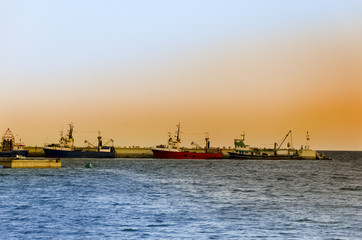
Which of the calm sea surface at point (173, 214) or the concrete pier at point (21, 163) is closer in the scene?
the calm sea surface at point (173, 214)

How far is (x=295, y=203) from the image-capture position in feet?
215

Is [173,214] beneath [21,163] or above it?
beneath

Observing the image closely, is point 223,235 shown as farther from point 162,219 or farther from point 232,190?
point 232,190

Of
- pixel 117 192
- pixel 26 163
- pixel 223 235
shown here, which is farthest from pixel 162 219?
pixel 26 163

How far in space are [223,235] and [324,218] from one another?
49.6 feet

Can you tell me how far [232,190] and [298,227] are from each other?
38070 mm

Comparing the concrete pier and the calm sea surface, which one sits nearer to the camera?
the calm sea surface

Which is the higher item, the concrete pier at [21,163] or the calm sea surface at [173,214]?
the concrete pier at [21,163]

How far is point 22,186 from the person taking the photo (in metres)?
81.9

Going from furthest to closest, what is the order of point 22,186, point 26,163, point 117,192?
point 26,163, point 22,186, point 117,192

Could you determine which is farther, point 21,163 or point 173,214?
point 21,163

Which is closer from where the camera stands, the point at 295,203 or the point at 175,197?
the point at 295,203

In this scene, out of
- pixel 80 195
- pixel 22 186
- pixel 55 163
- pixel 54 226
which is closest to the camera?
pixel 54 226

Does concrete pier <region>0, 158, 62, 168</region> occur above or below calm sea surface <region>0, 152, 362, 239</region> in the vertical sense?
above
